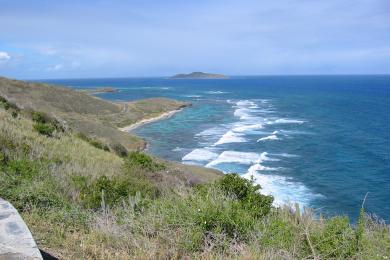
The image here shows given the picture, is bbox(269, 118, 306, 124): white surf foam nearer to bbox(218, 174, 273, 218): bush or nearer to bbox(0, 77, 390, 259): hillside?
bbox(218, 174, 273, 218): bush

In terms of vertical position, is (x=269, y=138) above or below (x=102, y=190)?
below

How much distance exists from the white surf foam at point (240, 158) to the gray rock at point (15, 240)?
3460 centimetres

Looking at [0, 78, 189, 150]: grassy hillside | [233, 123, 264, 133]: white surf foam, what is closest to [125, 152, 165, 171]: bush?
[233, 123, 264, 133]: white surf foam

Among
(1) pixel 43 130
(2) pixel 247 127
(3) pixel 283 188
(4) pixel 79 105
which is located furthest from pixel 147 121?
(1) pixel 43 130

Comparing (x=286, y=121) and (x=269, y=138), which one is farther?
(x=286, y=121)

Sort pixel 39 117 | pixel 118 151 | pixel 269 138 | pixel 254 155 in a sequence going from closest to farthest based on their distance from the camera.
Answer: pixel 39 117
pixel 118 151
pixel 254 155
pixel 269 138

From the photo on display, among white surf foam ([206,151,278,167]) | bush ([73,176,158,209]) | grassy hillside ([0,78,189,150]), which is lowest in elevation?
white surf foam ([206,151,278,167])

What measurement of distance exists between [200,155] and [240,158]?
4370mm

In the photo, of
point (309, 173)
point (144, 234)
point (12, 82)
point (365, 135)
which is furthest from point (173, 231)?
point (12, 82)

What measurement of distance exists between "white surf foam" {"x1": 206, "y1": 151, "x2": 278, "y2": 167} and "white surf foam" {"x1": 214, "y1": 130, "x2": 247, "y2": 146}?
6274mm

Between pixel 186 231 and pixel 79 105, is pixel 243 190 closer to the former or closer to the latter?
pixel 186 231

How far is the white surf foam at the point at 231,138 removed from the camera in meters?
50.3

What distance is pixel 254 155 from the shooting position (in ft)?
139

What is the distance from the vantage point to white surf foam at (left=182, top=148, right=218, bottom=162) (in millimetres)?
41500
